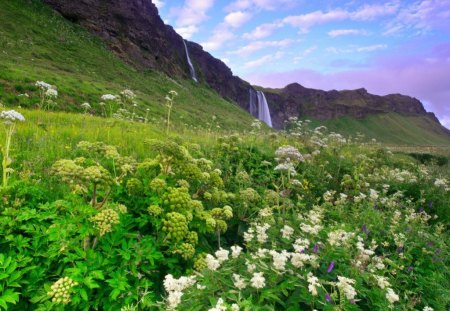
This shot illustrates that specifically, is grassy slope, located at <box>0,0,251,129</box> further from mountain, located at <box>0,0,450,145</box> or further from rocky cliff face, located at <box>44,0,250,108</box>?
rocky cliff face, located at <box>44,0,250,108</box>

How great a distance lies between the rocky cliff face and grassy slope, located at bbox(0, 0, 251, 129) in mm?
4541

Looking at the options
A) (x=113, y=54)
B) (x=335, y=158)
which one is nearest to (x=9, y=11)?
(x=113, y=54)

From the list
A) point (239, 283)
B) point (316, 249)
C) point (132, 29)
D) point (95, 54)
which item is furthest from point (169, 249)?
point (132, 29)

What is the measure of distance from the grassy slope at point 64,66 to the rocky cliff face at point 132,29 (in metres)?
4.54

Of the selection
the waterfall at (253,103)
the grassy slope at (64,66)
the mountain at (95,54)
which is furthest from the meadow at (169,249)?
the waterfall at (253,103)

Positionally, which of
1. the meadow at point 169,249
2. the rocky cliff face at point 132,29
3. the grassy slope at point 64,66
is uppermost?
the rocky cliff face at point 132,29

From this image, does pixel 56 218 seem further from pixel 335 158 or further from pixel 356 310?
pixel 335 158

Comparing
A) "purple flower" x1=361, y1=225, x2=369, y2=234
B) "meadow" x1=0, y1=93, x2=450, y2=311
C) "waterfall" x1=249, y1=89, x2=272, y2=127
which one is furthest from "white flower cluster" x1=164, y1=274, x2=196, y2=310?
"waterfall" x1=249, y1=89, x2=272, y2=127

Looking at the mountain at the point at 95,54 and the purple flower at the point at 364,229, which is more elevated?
the mountain at the point at 95,54

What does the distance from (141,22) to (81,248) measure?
100.0 meters

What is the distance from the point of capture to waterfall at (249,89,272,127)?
13576 centimetres

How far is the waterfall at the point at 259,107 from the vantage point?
13576cm

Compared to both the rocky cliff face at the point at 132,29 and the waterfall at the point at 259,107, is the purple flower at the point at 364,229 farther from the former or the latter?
the waterfall at the point at 259,107

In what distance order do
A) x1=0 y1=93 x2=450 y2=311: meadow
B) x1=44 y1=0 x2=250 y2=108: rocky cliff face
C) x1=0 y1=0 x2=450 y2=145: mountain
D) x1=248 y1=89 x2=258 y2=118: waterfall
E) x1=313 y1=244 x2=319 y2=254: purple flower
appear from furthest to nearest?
x1=248 y1=89 x2=258 y2=118: waterfall
x1=44 y1=0 x2=250 y2=108: rocky cliff face
x1=0 y1=0 x2=450 y2=145: mountain
x1=313 y1=244 x2=319 y2=254: purple flower
x1=0 y1=93 x2=450 y2=311: meadow
